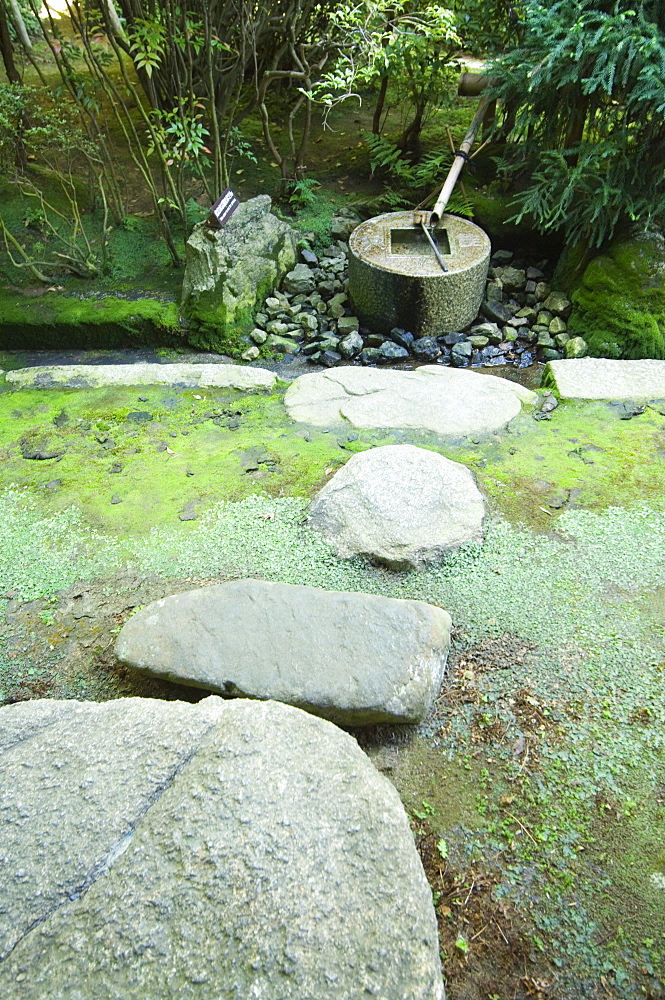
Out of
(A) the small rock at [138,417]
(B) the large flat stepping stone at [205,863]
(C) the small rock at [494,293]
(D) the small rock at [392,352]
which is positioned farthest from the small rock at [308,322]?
(B) the large flat stepping stone at [205,863]

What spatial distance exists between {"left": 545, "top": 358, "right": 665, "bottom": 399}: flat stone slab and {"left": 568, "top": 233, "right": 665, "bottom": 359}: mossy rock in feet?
2.36

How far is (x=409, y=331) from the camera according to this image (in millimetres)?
4785

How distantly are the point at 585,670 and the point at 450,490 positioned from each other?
85cm

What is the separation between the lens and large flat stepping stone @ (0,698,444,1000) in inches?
46.4

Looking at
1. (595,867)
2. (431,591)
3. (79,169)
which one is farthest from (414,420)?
(79,169)

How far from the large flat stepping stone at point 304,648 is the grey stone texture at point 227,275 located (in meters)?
3.06

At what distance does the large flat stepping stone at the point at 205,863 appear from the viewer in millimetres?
1180

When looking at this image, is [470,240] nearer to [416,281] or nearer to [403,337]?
[416,281]

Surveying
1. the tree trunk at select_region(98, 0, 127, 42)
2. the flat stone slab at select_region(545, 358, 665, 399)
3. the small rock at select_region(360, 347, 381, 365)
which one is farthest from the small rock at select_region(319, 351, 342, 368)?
the tree trunk at select_region(98, 0, 127, 42)

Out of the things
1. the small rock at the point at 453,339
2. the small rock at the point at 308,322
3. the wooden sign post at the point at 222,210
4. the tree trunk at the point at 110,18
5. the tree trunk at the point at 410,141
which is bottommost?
the small rock at the point at 453,339

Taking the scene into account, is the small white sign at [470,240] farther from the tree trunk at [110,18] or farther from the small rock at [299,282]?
the tree trunk at [110,18]

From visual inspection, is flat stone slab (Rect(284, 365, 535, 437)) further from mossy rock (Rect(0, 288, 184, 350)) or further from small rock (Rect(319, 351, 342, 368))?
mossy rock (Rect(0, 288, 184, 350))

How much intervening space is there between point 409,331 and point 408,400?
65.2 inches

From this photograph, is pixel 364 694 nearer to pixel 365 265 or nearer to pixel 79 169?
pixel 365 265
